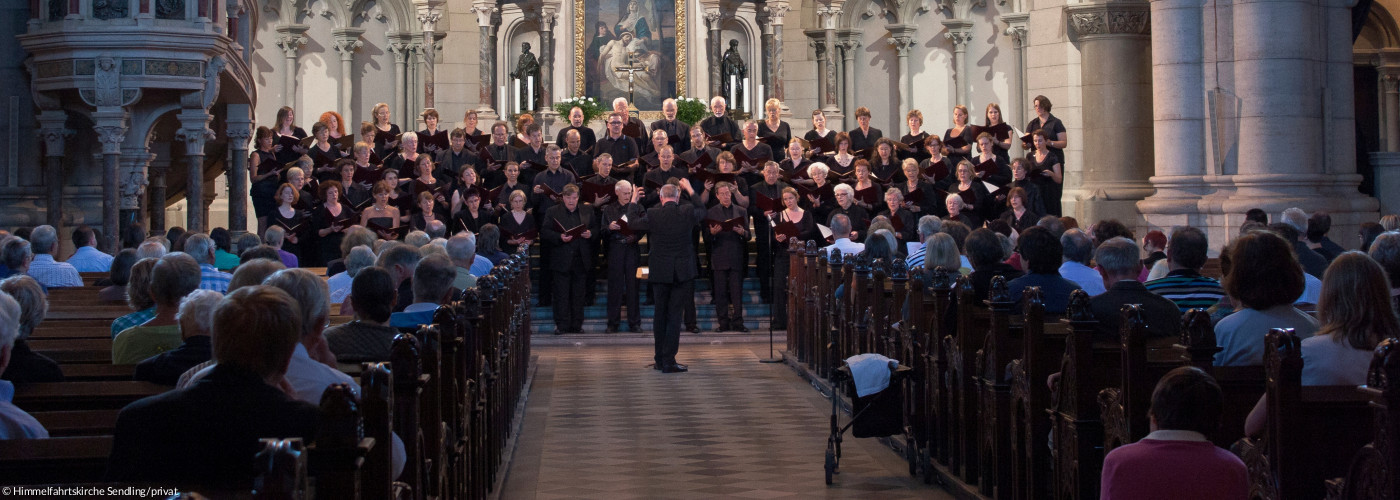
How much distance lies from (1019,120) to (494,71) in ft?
21.0

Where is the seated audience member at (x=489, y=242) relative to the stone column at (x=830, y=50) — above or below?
below

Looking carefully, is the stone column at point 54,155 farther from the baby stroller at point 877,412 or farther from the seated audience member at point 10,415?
the seated audience member at point 10,415

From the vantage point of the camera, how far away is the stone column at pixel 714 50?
1747 cm

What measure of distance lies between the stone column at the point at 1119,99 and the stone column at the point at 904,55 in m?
3.72

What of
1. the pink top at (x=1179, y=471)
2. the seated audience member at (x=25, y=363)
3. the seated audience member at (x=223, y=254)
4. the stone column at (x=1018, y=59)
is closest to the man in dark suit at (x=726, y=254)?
the seated audience member at (x=223, y=254)

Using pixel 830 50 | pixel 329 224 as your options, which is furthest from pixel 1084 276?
pixel 830 50

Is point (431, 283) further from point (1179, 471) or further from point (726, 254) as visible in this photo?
point (726, 254)

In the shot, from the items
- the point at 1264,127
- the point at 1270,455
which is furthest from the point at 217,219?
the point at 1270,455

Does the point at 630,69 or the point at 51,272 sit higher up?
the point at 630,69

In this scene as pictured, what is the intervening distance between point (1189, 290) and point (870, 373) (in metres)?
1.42

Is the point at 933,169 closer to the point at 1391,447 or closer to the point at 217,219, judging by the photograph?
the point at 217,219

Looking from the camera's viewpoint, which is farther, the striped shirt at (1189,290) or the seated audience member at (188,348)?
the striped shirt at (1189,290)

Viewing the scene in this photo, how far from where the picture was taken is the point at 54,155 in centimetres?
1238

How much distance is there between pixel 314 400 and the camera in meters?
3.39
